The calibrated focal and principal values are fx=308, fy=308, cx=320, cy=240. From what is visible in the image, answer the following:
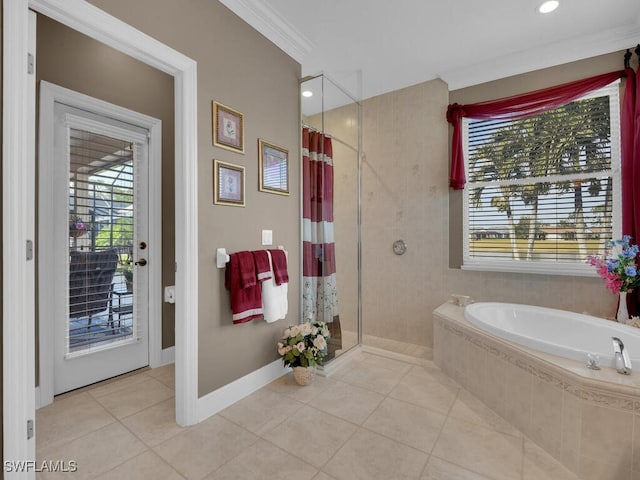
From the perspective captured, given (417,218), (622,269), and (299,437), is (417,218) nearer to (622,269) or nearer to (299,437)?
(622,269)

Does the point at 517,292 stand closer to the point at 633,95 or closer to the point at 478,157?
the point at 478,157

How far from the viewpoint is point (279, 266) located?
2.35m

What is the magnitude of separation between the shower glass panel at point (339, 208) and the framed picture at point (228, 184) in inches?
38.8

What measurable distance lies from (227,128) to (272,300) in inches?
49.2

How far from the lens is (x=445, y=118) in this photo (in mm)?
3215

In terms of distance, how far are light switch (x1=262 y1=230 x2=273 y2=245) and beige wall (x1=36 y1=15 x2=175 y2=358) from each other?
40.1 inches

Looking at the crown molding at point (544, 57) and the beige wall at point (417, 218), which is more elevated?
the crown molding at point (544, 57)

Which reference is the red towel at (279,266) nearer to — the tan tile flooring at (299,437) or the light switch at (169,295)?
the tan tile flooring at (299,437)

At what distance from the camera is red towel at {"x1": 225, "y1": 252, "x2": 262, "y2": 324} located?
2.06 metres

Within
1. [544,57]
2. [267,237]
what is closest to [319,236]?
[267,237]

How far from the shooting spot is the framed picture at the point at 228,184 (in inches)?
79.2

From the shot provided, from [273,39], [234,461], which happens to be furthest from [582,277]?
[273,39]

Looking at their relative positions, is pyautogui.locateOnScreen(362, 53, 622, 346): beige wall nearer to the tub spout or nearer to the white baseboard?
the tub spout

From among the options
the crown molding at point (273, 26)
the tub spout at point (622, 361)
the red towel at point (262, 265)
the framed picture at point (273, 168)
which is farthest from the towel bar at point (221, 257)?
the tub spout at point (622, 361)
